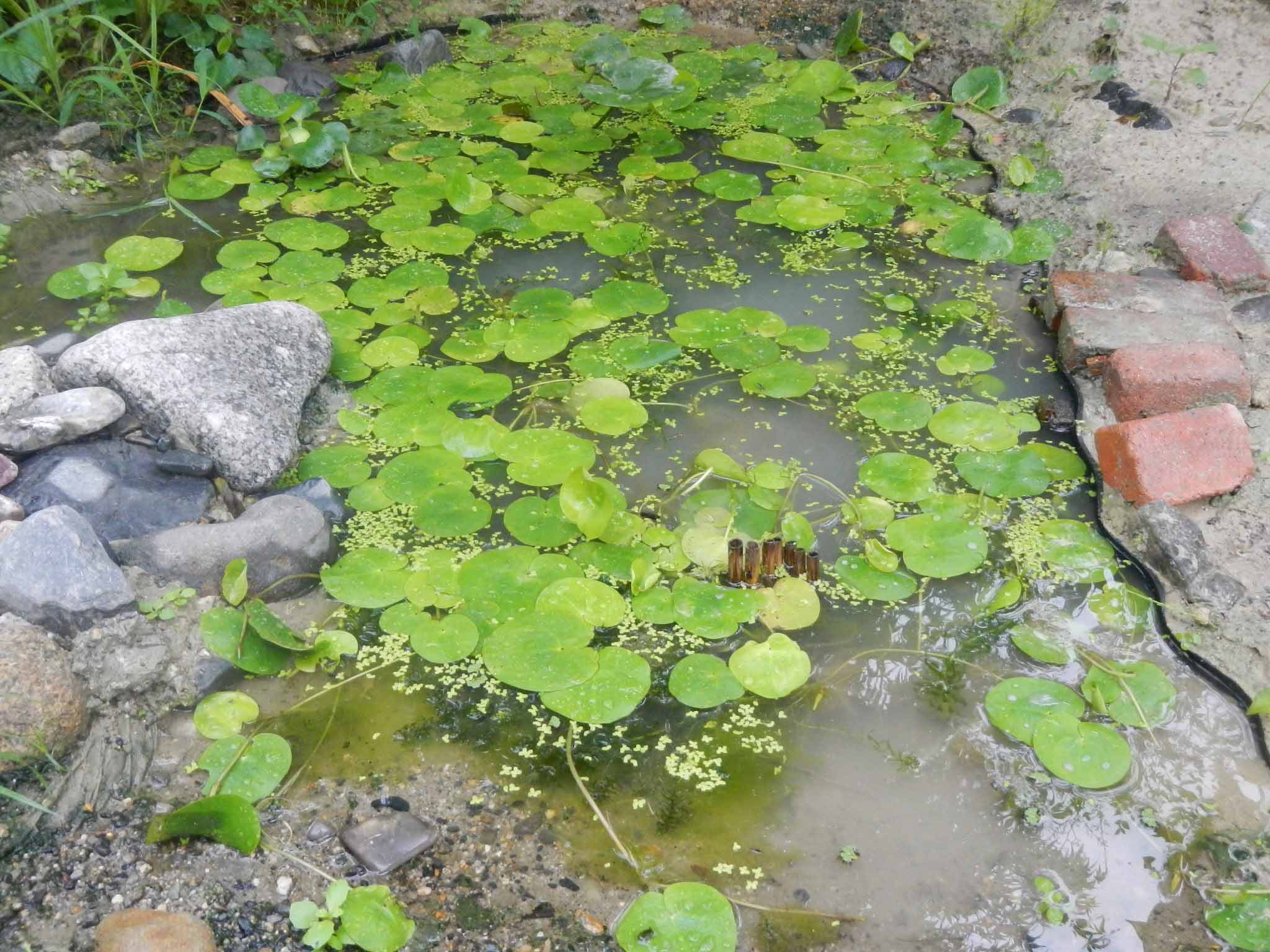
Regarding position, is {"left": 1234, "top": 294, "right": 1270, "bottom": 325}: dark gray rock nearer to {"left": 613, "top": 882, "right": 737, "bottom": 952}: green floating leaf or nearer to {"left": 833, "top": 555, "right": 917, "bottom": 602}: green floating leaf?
{"left": 833, "top": 555, "right": 917, "bottom": 602}: green floating leaf

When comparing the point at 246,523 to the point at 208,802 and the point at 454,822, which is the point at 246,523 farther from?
the point at 454,822

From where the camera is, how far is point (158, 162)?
3.74m

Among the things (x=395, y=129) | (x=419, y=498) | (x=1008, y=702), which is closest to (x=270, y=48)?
(x=395, y=129)

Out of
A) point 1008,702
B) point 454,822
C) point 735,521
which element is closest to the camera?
point 454,822

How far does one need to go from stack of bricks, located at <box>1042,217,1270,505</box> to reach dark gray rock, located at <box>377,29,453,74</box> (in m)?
2.85

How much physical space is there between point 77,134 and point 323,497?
7.12ft

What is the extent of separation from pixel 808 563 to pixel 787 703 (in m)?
0.37

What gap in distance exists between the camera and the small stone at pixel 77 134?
361 cm

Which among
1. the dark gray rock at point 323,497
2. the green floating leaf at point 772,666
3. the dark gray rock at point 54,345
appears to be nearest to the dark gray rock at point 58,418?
the dark gray rock at point 54,345

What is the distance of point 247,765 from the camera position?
1.94 m

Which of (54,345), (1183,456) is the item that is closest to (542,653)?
(1183,456)

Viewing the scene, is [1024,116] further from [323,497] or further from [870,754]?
[323,497]

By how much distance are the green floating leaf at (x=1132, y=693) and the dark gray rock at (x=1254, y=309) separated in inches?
53.7

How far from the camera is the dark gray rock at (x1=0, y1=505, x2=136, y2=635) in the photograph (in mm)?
2062
